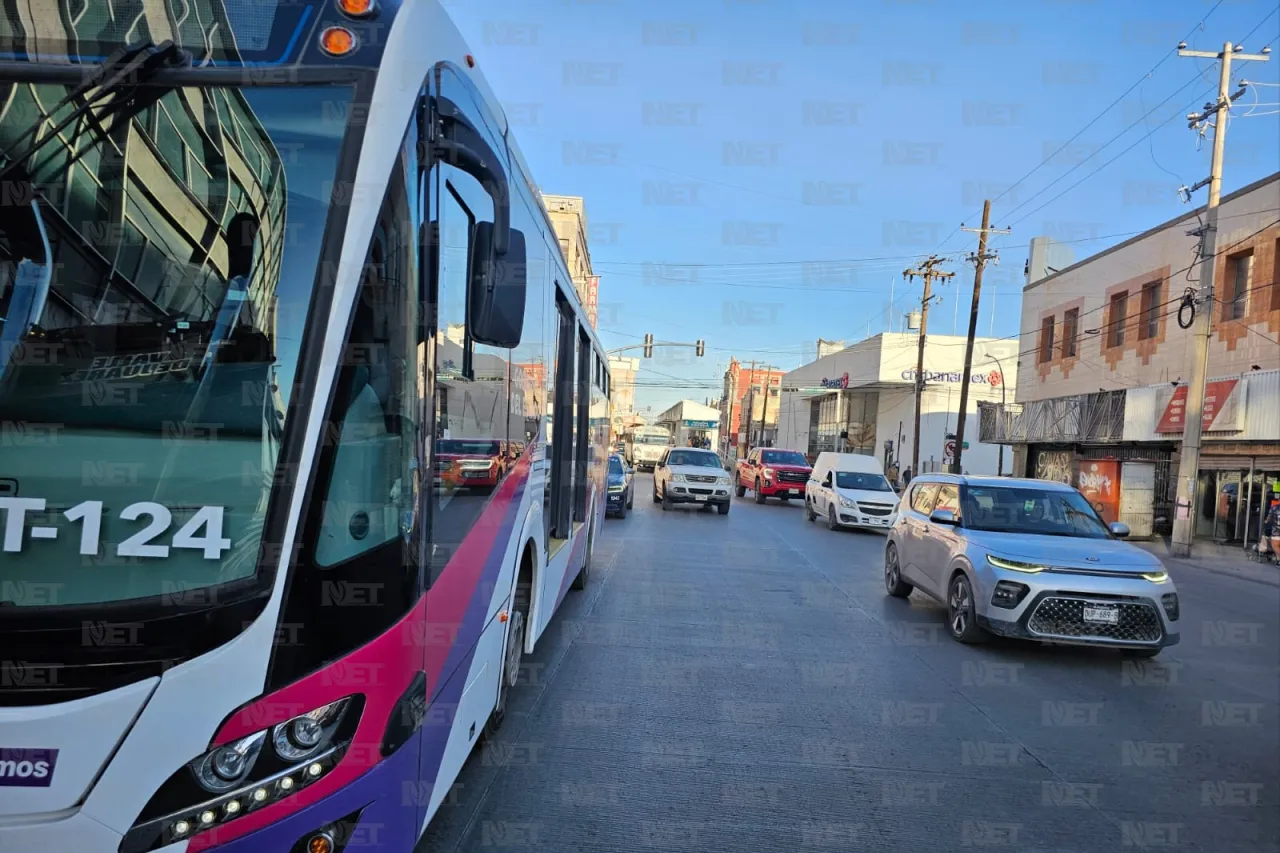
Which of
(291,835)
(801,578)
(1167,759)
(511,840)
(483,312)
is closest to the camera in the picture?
(291,835)

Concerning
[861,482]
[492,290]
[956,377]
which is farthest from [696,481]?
[956,377]

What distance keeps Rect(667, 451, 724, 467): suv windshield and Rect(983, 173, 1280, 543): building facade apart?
11510 mm

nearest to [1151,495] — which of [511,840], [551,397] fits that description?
[551,397]

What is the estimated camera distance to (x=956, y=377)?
50.3 m

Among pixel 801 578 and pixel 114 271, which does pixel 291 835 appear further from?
pixel 801 578

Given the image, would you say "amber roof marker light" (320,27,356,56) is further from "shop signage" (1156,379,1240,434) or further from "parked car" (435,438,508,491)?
"shop signage" (1156,379,1240,434)

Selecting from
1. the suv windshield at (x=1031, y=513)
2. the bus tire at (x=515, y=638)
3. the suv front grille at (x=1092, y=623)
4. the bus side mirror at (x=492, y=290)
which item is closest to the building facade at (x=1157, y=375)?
the suv windshield at (x=1031, y=513)

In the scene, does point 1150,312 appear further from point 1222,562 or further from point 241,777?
point 241,777

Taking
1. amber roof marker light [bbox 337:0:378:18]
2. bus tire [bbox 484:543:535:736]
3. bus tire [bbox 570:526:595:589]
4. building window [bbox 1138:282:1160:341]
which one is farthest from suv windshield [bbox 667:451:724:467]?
amber roof marker light [bbox 337:0:378:18]

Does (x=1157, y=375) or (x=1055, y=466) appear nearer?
(x=1157, y=375)

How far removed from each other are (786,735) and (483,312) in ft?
11.9

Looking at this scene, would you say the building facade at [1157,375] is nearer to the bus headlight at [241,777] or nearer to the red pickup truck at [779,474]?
the red pickup truck at [779,474]

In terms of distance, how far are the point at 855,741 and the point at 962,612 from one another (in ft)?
10.6

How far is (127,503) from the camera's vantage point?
2.29 metres
